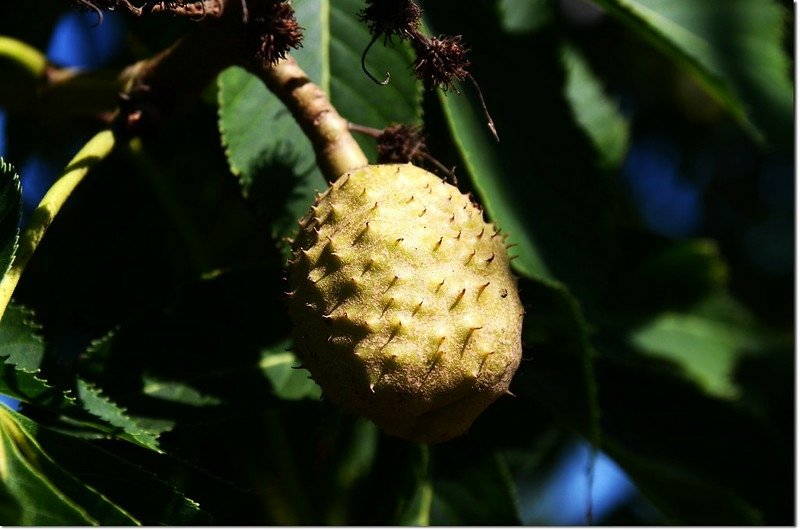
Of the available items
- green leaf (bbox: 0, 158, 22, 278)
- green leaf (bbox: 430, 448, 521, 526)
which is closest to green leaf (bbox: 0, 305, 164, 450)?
green leaf (bbox: 0, 158, 22, 278)

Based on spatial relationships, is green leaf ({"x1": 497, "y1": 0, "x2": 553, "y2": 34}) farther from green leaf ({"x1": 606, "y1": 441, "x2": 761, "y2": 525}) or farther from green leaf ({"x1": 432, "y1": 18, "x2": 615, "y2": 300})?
green leaf ({"x1": 606, "y1": 441, "x2": 761, "y2": 525})

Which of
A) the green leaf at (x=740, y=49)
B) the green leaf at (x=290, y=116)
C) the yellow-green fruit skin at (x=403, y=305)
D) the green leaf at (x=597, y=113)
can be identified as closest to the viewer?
the yellow-green fruit skin at (x=403, y=305)

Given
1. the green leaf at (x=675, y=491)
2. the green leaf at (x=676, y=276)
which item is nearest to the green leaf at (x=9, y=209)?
the green leaf at (x=675, y=491)

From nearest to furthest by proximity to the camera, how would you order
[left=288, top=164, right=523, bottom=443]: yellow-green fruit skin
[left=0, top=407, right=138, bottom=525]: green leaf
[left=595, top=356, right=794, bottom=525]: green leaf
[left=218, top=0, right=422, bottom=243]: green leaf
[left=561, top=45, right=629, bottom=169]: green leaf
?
1. [left=0, top=407, right=138, bottom=525]: green leaf
2. [left=288, top=164, right=523, bottom=443]: yellow-green fruit skin
3. [left=218, top=0, right=422, bottom=243]: green leaf
4. [left=595, top=356, right=794, bottom=525]: green leaf
5. [left=561, top=45, right=629, bottom=169]: green leaf

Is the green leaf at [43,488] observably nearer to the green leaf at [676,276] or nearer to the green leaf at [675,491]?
the green leaf at [675,491]

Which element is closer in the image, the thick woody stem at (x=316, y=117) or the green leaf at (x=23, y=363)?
the green leaf at (x=23, y=363)

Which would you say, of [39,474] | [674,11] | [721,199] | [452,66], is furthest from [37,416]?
[721,199]

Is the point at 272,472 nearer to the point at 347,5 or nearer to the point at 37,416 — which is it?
the point at 37,416
